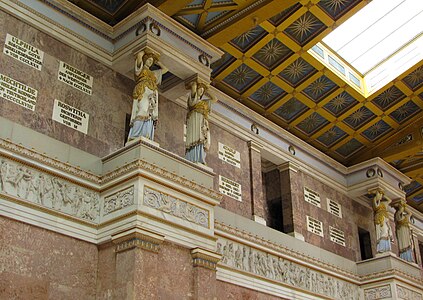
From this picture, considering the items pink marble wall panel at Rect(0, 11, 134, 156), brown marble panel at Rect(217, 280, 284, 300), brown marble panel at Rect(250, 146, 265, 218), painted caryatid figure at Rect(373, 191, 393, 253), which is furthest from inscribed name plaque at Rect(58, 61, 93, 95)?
painted caryatid figure at Rect(373, 191, 393, 253)

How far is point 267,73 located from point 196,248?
5136mm

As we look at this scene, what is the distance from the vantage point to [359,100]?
14.8 meters

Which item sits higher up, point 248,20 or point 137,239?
point 248,20

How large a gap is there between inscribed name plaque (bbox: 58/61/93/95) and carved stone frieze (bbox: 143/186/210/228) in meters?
2.21

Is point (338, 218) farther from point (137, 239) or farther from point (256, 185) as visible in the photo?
point (137, 239)

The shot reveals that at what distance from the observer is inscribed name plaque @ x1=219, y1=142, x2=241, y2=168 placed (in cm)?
1273

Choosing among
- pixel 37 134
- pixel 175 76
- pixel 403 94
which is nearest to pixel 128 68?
pixel 175 76

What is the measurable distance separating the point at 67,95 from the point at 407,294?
9191mm

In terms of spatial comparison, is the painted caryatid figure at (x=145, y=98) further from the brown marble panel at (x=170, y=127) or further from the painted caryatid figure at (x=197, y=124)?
the brown marble panel at (x=170, y=127)

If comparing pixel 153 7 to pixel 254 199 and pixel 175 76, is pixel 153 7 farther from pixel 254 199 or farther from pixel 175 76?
pixel 254 199

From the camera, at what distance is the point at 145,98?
10.0 metres

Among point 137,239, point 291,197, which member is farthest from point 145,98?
point 291,197

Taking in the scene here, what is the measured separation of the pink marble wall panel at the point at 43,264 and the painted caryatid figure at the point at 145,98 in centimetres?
192

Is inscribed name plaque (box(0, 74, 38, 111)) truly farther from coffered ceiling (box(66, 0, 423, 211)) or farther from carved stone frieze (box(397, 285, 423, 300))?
carved stone frieze (box(397, 285, 423, 300))
